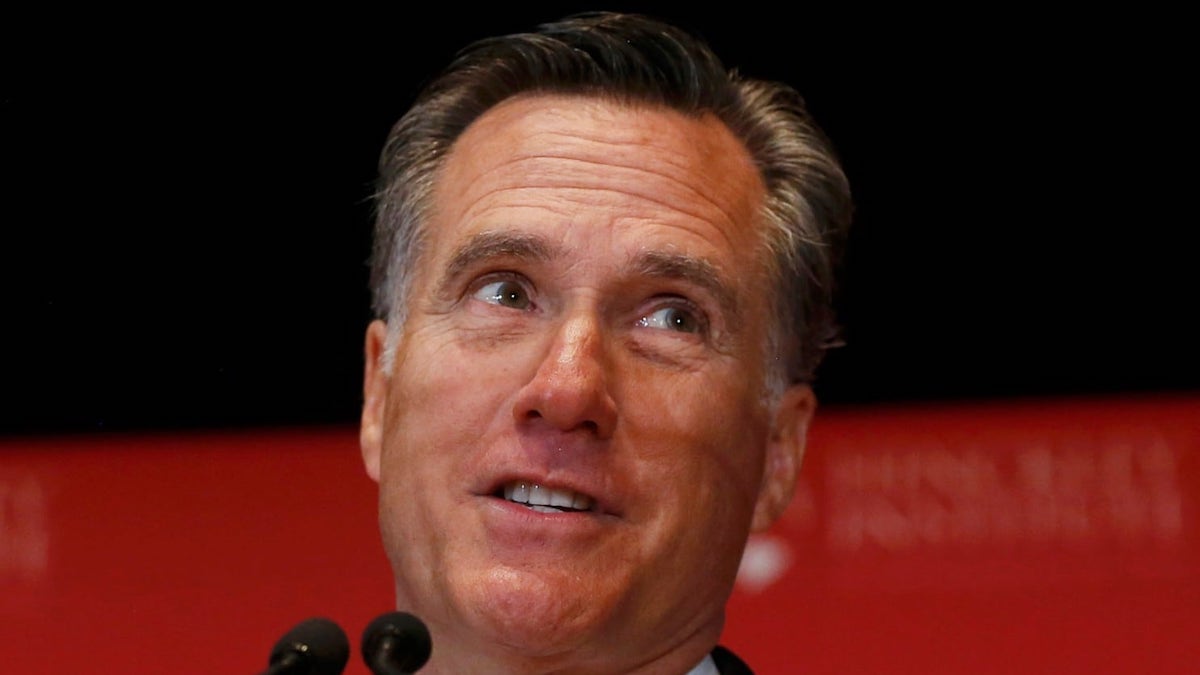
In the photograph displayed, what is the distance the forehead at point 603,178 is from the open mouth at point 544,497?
0.92 ft

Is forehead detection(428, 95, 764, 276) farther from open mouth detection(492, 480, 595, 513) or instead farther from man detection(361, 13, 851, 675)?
open mouth detection(492, 480, 595, 513)

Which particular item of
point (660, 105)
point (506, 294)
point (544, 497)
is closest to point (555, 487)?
point (544, 497)

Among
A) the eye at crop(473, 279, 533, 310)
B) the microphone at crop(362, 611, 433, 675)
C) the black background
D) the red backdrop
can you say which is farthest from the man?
the black background

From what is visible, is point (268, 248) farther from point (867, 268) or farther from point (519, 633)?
point (519, 633)

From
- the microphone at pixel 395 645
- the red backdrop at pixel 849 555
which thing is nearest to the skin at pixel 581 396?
the microphone at pixel 395 645

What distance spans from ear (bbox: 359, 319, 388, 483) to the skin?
0.09 feet

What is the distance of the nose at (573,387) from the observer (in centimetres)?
150

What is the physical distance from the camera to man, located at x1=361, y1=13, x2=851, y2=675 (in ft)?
4.99

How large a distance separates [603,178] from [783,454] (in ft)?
1.42

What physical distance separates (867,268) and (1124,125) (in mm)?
490

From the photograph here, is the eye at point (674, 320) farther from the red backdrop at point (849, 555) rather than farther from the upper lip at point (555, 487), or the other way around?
the red backdrop at point (849, 555)

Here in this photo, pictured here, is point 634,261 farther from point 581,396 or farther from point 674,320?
point 581,396

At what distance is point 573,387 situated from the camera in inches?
59.0

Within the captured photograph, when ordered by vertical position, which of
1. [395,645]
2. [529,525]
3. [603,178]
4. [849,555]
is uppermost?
[603,178]
